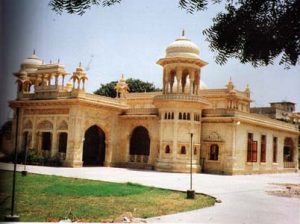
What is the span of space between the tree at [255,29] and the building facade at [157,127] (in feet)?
55.8

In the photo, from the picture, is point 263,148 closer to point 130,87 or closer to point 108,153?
point 108,153

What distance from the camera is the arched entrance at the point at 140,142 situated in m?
26.1

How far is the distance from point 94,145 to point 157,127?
4.74m

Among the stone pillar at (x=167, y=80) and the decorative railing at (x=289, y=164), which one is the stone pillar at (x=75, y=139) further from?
the decorative railing at (x=289, y=164)

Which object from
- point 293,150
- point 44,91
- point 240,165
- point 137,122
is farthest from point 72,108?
point 293,150

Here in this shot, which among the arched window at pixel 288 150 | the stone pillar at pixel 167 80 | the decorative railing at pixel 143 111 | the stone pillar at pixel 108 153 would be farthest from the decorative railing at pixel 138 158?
the arched window at pixel 288 150

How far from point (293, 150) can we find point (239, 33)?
2916 cm

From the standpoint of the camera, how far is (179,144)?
23.3 meters

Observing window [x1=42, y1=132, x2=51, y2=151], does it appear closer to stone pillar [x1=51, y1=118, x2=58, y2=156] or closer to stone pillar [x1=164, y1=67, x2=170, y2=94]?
stone pillar [x1=51, y1=118, x2=58, y2=156]

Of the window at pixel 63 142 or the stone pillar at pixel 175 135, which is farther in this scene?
the window at pixel 63 142

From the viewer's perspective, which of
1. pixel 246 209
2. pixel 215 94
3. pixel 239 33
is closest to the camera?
pixel 239 33

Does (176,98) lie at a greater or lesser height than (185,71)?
lesser

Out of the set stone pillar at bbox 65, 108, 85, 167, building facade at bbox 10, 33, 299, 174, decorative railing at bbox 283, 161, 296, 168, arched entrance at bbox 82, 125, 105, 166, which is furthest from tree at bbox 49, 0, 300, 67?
decorative railing at bbox 283, 161, 296, 168

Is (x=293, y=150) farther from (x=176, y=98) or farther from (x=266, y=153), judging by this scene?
(x=176, y=98)
